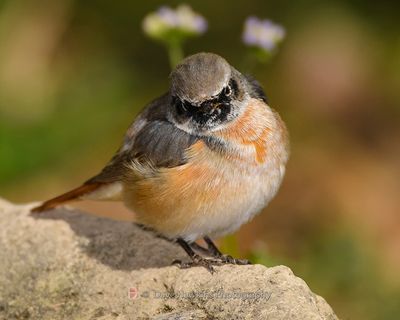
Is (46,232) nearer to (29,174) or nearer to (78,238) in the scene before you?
(78,238)

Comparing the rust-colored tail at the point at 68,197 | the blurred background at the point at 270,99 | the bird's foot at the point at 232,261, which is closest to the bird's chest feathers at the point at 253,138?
the bird's foot at the point at 232,261

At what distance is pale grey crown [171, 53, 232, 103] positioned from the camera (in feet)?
17.7

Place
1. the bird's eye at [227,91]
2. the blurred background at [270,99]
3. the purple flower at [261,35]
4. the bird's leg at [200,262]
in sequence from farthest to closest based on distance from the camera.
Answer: the blurred background at [270,99]
the purple flower at [261,35]
the bird's eye at [227,91]
the bird's leg at [200,262]

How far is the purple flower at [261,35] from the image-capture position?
625 cm

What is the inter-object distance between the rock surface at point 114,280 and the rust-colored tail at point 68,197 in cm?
6

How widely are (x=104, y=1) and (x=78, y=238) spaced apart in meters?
4.96

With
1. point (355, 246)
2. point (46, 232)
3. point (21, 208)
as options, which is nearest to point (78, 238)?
point (46, 232)

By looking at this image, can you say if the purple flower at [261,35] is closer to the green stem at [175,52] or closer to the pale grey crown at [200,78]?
the green stem at [175,52]

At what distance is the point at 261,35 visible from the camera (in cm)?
628

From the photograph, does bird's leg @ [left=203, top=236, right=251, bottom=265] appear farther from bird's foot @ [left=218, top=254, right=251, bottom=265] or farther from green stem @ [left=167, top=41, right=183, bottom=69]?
green stem @ [left=167, top=41, right=183, bottom=69]

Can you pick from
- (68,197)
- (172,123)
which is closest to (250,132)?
(172,123)

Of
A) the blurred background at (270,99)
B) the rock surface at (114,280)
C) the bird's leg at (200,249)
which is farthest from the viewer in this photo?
the blurred background at (270,99)

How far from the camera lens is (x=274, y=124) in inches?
225

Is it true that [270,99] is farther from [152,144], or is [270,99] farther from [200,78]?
[200,78]
